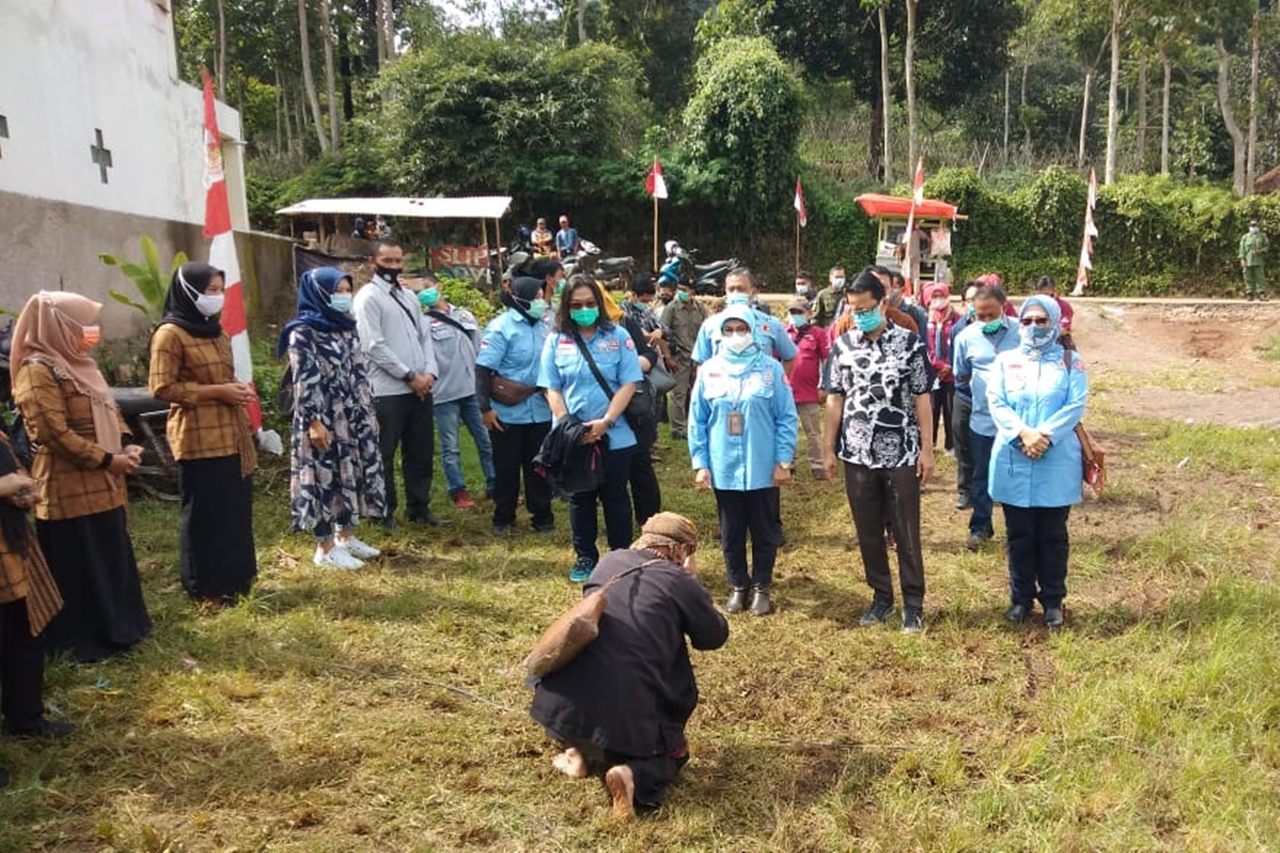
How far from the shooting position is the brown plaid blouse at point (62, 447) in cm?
372

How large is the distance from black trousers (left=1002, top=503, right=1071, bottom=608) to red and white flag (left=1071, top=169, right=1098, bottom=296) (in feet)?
59.8

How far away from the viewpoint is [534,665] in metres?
3.07

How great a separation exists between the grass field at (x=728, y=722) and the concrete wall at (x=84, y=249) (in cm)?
325

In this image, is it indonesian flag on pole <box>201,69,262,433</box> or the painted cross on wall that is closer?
indonesian flag on pole <box>201,69,262,433</box>

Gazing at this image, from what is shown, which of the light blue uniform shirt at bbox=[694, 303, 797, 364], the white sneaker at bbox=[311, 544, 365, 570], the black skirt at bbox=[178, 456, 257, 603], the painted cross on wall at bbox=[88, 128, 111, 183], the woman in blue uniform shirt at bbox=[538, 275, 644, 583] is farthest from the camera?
the painted cross on wall at bbox=[88, 128, 111, 183]

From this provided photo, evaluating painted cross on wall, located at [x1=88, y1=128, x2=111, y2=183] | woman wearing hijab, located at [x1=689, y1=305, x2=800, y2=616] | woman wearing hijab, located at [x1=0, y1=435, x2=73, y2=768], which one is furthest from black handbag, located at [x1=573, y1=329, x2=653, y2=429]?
painted cross on wall, located at [x1=88, y1=128, x2=111, y2=183]

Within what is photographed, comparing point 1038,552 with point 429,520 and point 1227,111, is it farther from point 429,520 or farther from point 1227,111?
point 1227,111

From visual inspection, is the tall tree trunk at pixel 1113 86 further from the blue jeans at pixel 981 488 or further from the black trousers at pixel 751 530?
the black trousers at pixel 751 530

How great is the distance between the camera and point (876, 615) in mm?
4762

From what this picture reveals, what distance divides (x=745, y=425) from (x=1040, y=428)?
1425 mm

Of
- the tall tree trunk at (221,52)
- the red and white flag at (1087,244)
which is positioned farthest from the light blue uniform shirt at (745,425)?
the tall tree trunk at (221,52)

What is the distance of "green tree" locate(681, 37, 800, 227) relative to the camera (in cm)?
2256

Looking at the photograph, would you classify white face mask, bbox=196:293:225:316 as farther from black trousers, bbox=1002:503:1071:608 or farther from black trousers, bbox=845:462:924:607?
black trousers, bbox=1002:503:1071:608

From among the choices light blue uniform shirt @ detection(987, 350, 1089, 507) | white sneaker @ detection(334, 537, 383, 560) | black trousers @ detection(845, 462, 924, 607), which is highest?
light blue uniform shirt @ detection(987, 350, 1089, 507)
